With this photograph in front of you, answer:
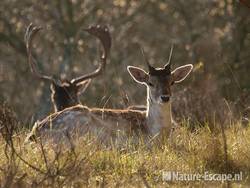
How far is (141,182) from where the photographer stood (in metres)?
8.12

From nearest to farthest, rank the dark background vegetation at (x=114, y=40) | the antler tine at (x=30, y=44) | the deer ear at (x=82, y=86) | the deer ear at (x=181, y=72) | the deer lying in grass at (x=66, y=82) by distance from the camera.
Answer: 1. the deer ear at (x=181, y=72)
2. the antler tine at (x=30, y=44)
3. the deer lying in grass at (x=66, y=82)
4. the deer ear at (x=82, y=86)
5. the dark background vegetation at (x=114, y=40)

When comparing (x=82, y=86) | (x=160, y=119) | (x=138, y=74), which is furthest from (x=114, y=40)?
(x=160, y=119)

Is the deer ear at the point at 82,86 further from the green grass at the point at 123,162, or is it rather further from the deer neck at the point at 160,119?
the green grass at the point at 123,162

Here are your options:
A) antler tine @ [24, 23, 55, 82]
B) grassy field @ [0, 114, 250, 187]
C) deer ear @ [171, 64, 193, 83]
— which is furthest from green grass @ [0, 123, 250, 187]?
antler tine @ [24, 23, 55, 82]

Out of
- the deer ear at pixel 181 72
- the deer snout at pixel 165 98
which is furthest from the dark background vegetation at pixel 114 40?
the deer snout at pixel 165 98

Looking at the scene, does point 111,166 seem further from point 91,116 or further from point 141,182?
point 91,116

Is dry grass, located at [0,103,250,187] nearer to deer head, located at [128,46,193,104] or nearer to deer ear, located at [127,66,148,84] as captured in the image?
deer head, located at [128,46,193,104]

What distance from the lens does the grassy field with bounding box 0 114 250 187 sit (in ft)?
25.3

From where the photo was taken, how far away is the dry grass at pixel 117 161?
7.71 metres

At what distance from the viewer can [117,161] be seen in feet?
28.9

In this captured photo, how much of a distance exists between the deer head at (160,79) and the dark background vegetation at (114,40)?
5808mm

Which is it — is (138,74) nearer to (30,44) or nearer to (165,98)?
(165,98)

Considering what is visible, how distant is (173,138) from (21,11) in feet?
41.6

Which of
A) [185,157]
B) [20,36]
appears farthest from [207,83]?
[20,36]
